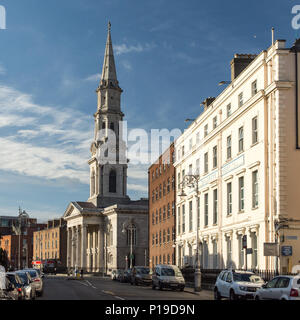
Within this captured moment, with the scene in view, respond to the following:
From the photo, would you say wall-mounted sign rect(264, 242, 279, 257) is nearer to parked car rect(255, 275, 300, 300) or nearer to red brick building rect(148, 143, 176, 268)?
parked car rect(255, 275, 300, 300)

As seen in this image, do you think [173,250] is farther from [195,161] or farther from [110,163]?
[110,163]

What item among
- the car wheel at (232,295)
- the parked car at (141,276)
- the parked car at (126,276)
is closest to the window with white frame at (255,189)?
the car wheel at (232,295)

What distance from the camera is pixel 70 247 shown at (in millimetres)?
139625

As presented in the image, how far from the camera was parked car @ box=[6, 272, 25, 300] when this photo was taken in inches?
832

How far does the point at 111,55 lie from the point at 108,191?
28.8m

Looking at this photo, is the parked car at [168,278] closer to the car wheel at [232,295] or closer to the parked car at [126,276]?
the car wheel at [232,295]

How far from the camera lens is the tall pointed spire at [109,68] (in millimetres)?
130000

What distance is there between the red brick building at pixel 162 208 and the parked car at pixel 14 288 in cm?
4080

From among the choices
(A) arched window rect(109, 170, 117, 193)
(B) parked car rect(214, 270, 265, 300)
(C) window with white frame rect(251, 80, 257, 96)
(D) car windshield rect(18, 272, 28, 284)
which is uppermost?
(C) window with white frame rect(251, 80, 257, 96)

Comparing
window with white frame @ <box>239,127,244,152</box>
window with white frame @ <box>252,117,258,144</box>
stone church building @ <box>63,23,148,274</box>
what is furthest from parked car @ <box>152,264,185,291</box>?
stone church building @ <box>63,23,148,274</box>

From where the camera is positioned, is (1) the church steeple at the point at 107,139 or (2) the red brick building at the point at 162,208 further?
(1) the church steeple at the point at 107,139

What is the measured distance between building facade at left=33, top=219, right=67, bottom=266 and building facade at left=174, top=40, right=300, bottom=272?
327 feet

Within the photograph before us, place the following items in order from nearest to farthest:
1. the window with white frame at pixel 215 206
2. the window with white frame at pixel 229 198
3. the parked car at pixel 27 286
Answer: the parked car at pixel 27 286 → the window with white frame at pixel 229 198 → the window with white frame at pixel 215 206

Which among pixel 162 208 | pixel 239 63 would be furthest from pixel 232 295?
pixel 162 208
